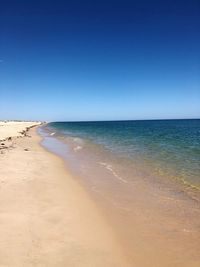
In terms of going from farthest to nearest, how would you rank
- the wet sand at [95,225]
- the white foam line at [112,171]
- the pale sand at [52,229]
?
the white foam line at [112,171], the wet sand at [95,225], the pale sand at [52,229]

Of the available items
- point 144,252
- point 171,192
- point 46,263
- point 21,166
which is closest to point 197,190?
point 171,192

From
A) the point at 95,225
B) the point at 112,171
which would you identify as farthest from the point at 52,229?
the point at 112,171

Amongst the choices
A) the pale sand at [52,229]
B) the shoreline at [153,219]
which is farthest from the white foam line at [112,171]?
the pale sand at [52,229]

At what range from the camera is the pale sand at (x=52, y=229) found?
5703 mm

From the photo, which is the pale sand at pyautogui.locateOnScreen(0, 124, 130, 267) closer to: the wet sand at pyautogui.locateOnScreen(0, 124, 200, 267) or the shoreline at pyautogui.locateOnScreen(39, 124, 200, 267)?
the wet sand at pyautogui.locateOnScreen(0, 124, 200, 267)

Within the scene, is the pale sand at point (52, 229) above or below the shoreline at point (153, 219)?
above

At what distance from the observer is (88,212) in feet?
28.7

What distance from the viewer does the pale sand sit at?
18.7 feet

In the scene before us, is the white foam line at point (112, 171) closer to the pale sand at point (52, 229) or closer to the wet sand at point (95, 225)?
the wet sand at point (95, 225)

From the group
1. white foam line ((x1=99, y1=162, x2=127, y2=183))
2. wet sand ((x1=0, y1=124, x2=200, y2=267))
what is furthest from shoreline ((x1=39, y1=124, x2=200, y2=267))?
white foam line ((x1=99, y1=162, x2=127, y2=183))

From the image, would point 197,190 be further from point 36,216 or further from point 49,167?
point 49,167

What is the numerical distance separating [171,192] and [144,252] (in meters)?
5.69

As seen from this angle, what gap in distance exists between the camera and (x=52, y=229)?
7047 mm

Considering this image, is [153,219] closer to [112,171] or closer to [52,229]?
[52,229]
